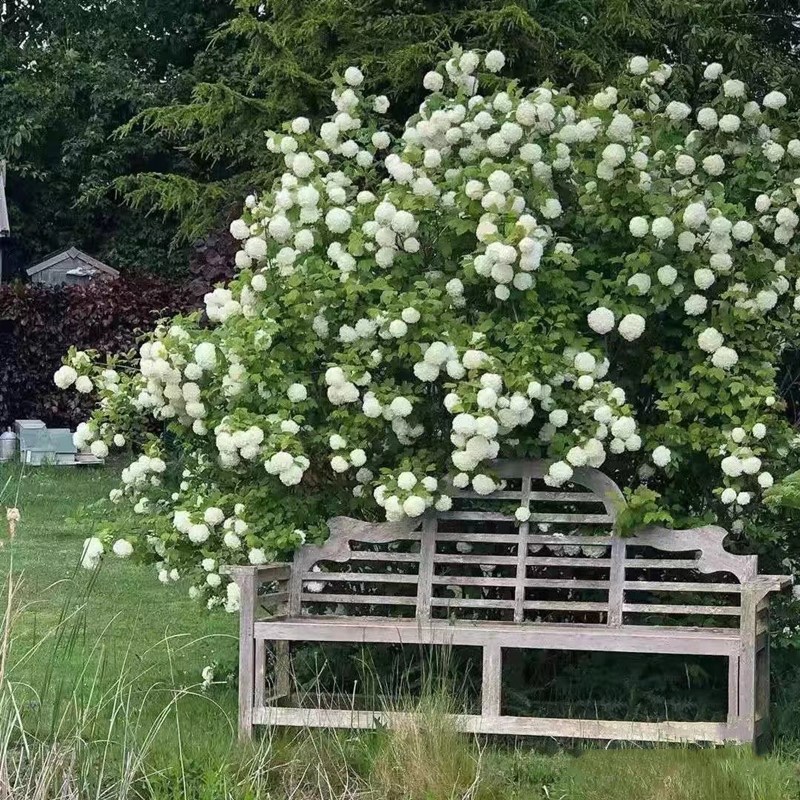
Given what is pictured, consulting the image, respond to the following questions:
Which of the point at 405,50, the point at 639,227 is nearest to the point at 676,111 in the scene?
the point at 639,227

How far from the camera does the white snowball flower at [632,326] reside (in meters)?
4.28

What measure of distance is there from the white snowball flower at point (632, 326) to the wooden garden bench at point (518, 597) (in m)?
0.46

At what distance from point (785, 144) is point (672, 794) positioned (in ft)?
7.70

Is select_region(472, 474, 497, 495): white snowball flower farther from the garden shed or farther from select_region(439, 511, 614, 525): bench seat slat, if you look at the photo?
the garden shed

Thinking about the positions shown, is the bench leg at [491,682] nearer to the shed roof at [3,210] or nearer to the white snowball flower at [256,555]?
the white snowball flower at [256,555]

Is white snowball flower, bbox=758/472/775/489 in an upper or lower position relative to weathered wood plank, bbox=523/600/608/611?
upper

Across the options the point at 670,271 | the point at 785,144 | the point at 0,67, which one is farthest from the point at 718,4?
the point at 0,67

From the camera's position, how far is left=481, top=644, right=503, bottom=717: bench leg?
4094 mm

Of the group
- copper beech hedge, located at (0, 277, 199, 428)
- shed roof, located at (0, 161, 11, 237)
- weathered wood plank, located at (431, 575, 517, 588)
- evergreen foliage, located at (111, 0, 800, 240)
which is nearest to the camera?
weathered wood plank, located at (431, 575, 517, 588)

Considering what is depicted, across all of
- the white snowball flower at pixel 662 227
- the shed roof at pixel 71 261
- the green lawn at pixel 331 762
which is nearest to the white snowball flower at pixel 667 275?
the white snowball flower at pixel 662 227

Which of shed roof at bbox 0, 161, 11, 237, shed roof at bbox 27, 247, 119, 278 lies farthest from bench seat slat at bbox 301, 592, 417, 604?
shed roof at bbox 27, 247, 119, 278

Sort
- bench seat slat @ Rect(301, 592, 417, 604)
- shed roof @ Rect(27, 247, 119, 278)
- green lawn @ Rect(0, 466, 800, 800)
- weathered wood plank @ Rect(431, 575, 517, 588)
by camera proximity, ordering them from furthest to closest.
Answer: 1. shed roof @ Rect(27, 247, 119, 278)
2. bench seat slat @ Rect(301, 592, 417, 604)
3. weathered wood plank @ Rect(431, 575, 517, 588)
4. green lawn @ Rect(0, 466, 800, 800)

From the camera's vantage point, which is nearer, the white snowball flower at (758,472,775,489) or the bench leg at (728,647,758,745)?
the bench leg at (728,647,758,745)

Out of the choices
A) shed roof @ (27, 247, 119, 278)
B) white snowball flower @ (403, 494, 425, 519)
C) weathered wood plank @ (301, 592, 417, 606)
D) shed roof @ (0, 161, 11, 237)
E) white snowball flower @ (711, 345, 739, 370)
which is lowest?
weathered wood plank @ (301, 592, 417, 606)
